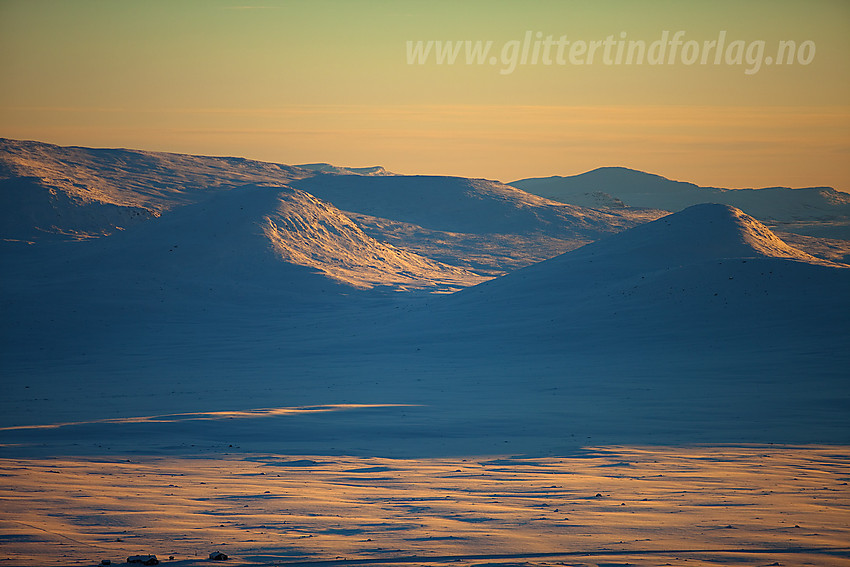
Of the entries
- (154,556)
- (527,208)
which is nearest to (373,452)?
(154,556)

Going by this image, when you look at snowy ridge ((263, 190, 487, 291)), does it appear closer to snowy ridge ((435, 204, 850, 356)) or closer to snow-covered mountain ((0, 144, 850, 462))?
snow-covered mountain ((0, 144, 850, 462))

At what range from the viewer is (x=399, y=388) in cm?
3088

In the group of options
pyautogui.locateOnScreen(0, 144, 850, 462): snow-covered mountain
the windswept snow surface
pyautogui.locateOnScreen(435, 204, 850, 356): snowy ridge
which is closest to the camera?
the windswept snow surface

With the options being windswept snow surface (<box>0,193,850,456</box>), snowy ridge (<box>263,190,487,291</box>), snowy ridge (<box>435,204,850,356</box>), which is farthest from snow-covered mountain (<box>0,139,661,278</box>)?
snowy ridge (<box>435,204,850,356</box>)

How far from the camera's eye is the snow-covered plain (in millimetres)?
12148

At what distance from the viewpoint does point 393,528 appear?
12.0 m

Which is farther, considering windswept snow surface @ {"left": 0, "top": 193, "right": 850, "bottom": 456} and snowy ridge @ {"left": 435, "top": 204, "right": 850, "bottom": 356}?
snowy ridge @ {"left": 435, "top": 204, "right": 850, "bottom": 356}

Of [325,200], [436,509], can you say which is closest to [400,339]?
[436,509]

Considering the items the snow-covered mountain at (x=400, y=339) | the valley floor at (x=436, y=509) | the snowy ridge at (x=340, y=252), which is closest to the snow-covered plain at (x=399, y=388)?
the valley floor at (x=436, y=509)

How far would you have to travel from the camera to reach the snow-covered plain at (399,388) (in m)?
12.1

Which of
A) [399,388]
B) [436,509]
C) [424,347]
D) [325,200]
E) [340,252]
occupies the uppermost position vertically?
[325,200]

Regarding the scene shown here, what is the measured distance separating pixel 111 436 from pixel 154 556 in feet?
41.1

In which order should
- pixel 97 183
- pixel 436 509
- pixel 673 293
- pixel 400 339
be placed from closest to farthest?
pixel 436 509
pixel 673 293
pixel 400 339
pixel 97 183

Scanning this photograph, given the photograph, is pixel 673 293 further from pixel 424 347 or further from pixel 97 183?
pixel 97 183
